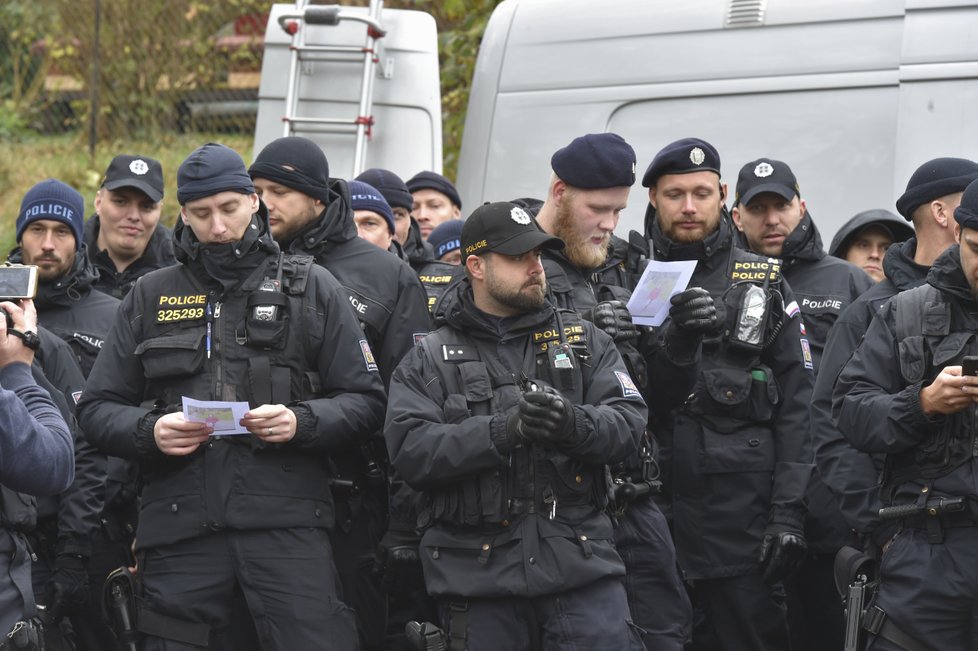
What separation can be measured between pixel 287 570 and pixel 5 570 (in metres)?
0.96

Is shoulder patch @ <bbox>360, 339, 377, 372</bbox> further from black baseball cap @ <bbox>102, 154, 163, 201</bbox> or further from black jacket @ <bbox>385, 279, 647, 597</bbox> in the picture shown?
black baseball cap @ <bbox>102, 154, 163, 201</bbox>

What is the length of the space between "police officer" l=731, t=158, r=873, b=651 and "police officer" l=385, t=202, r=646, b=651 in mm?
1521

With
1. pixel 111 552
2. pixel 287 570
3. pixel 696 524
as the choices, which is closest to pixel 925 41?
pixel 696 524

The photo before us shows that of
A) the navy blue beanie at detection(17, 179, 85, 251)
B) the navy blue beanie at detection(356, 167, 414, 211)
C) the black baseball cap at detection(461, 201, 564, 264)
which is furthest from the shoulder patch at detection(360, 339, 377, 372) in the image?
the navy blue beanie at detection(356, 167, 414, 211)

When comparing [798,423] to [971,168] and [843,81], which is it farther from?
[843,81]

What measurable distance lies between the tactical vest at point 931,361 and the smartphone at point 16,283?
9.43 ft

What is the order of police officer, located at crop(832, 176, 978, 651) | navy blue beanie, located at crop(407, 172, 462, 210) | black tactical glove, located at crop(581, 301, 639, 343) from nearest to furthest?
police officer, located at crop(832, 176, 978, 651)
black tactical glove, located at crop(581, 301, 639, 343)
navy blue beanie, located at crop(407, 172, 462, 210)

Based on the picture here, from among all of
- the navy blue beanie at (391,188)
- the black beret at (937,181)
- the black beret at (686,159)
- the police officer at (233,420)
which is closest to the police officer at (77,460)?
the police officer at (233,420)

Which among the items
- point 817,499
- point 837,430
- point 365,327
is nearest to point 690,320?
point 837,430

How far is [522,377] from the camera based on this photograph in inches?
197

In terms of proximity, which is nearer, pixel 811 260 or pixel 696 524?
pixel 696 524

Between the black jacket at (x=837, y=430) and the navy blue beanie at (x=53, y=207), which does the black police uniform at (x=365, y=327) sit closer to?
the navy blue beanie at (x=53, y=207)

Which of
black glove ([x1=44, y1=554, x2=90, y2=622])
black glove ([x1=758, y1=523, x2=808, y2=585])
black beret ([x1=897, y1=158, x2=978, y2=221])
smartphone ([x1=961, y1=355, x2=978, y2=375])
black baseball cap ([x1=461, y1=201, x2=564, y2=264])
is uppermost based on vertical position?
black beret ([x1=897, y1=158, x2=978, y2=221])

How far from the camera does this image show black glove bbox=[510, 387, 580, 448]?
4.59m
